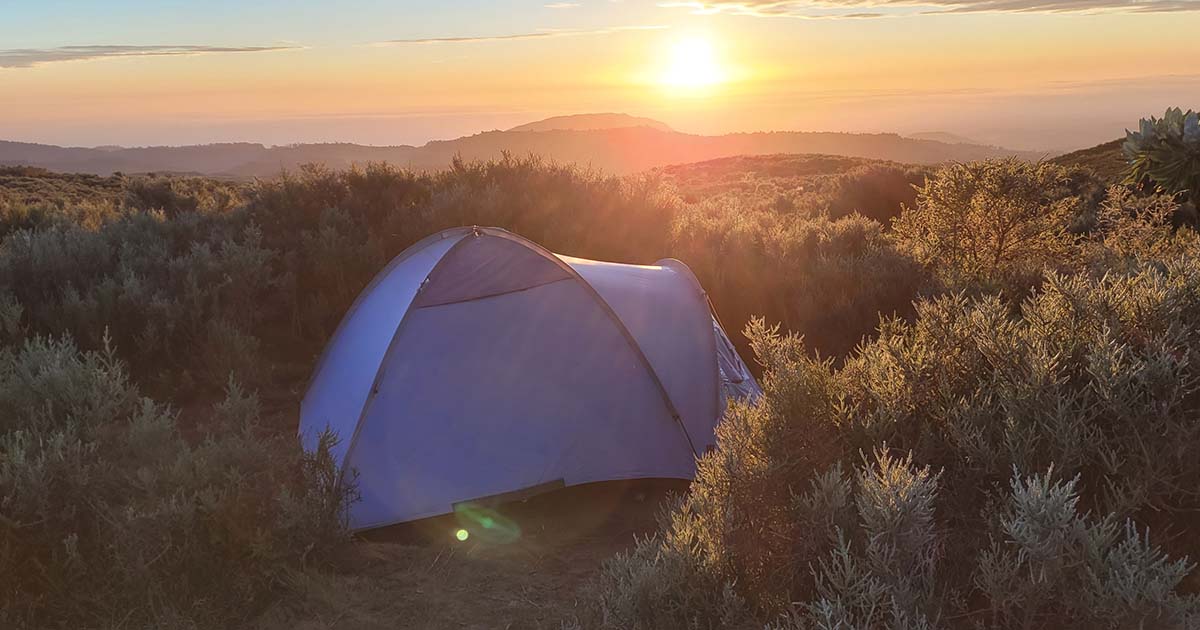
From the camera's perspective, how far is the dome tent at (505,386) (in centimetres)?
575

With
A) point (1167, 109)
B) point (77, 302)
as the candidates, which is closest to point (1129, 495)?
point (77, 302)

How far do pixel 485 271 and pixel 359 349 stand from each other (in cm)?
121

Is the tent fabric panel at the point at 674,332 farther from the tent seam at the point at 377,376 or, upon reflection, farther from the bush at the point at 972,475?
the bush at the point at 972,475

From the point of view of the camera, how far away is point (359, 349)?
6.54 meters

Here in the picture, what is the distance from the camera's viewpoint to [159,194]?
51.0ft

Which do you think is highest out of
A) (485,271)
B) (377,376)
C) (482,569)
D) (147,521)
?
(485,271)

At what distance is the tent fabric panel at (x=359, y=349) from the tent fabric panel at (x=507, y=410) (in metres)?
0.20

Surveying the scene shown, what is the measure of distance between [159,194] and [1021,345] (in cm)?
1571

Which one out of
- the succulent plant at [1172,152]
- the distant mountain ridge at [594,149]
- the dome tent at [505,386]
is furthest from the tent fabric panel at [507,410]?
the distant mountain ridge at [594,149]

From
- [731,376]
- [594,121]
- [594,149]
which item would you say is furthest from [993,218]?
[594,121]

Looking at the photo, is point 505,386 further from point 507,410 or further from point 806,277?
point 806,277

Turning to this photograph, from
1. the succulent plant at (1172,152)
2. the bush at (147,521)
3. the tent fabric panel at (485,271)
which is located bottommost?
the bush at (147,521)

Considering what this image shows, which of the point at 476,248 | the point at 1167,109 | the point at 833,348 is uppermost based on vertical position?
the point at 1167,109

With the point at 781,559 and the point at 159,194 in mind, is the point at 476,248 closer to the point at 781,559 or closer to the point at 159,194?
the point at 781,559
